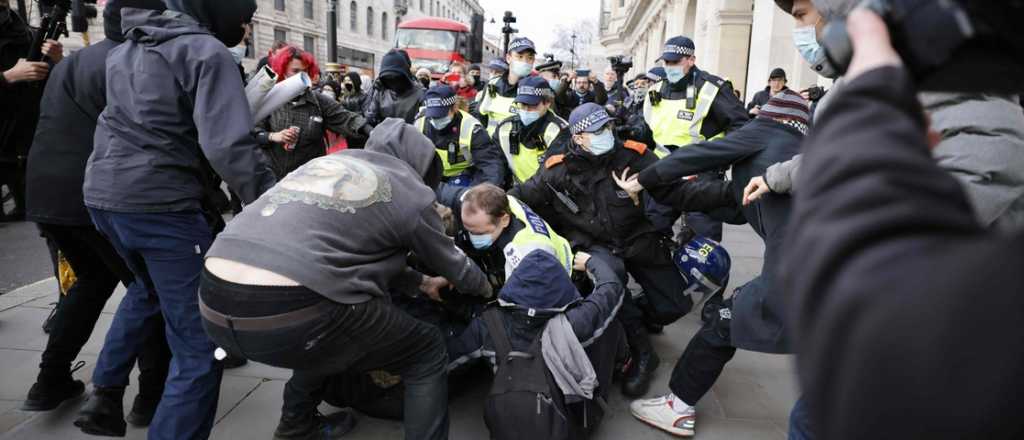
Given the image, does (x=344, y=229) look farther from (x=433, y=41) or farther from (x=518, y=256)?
(x=433, y=41)

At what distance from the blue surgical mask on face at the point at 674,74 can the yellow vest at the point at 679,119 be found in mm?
170

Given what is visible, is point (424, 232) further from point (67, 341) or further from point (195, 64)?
point (67, 341)

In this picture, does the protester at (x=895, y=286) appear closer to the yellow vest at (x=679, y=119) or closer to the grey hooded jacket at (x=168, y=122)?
the grey hooded jacket at (x=168, y=122)

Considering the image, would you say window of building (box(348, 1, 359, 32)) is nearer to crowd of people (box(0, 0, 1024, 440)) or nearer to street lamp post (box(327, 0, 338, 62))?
street lamp post (box(327, 0, 338, 62))

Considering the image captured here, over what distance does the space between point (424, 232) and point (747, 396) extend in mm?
2044

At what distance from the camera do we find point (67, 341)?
9.64 ft

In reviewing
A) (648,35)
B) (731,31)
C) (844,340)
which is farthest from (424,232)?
(648,35)

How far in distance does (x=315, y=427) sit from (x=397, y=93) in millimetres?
4232

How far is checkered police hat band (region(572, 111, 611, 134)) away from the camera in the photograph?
359 cm

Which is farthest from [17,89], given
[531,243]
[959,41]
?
[959,41]

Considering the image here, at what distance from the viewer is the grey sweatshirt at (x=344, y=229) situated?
2018 mm

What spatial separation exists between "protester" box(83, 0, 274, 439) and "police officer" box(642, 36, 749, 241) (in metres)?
3.67

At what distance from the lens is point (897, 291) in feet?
2.00

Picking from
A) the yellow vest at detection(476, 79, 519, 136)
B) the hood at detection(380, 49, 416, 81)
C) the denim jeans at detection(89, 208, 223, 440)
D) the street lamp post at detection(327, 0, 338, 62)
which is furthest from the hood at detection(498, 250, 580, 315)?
the street lamp post at detection(327, 0, 338, 62)
